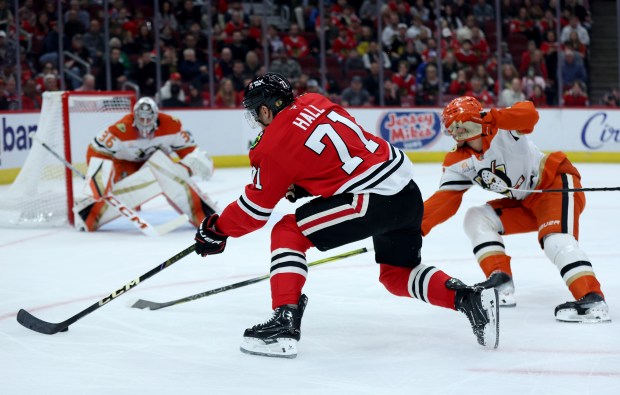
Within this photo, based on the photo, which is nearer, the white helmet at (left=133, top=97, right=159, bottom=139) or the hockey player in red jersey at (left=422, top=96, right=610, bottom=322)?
the hockey player in red jersey at (left=422, top=96, right=610, bottom=322)

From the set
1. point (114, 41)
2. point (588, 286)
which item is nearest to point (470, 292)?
point (588, 286)

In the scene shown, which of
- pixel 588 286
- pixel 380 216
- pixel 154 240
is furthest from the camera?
pixel 154 240

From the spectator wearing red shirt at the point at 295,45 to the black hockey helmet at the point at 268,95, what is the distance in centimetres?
747

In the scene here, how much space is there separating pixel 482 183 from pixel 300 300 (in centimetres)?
99

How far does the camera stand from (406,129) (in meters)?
9.87

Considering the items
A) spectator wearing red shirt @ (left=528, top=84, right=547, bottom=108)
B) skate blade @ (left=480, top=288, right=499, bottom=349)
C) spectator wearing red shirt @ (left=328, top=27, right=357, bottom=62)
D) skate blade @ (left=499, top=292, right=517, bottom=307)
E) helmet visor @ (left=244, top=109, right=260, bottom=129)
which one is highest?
helmet visor @ (left=244, top=109, right=260, bottom=129)

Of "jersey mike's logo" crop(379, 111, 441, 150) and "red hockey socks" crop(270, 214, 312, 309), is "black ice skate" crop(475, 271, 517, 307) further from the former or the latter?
"jersey mike's logo" crop(379, 111, 441, 150)

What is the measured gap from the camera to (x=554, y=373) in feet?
8.37

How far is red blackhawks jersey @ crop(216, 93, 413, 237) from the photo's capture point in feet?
8.64

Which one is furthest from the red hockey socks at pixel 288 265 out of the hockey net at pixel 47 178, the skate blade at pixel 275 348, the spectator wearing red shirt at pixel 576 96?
the spectator wearing red shirt at pixel 576 96

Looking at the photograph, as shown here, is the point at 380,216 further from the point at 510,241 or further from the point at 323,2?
the point at 323,2

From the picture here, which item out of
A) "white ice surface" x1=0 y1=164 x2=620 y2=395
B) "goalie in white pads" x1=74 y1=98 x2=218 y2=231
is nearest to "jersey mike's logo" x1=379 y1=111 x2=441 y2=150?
"goalie in white pads" x1=74 y1=98 x2=218 y2=231

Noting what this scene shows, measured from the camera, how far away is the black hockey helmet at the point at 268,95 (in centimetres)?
272

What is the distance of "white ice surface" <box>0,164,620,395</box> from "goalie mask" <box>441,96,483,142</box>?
2.10 ft
